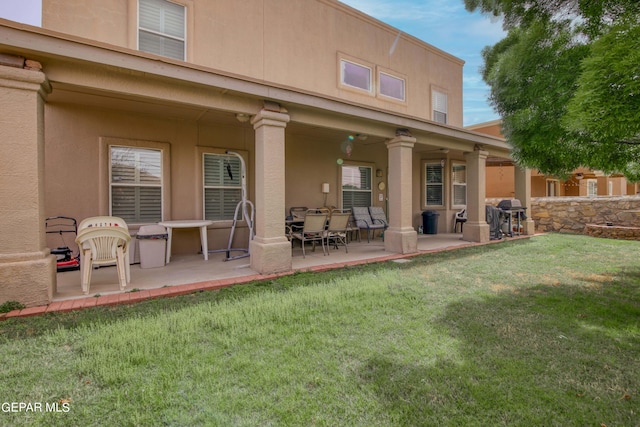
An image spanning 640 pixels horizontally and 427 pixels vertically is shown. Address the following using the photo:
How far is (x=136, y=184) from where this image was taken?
20.1ft

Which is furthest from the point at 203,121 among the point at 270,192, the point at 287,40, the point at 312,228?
the point at 312,228

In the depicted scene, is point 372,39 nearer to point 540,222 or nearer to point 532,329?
point 532,329

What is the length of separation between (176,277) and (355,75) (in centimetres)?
704

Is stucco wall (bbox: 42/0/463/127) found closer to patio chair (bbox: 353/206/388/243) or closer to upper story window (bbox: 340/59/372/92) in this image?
upper story window (bbox: 340/59/372/92)

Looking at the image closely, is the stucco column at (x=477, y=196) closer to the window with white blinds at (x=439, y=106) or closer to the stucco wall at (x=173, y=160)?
the window with white blinds at (x=439, y=106)

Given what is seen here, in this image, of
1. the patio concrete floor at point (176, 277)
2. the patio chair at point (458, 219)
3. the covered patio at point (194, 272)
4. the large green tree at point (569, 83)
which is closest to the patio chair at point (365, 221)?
the covered patio at point (194, 272)

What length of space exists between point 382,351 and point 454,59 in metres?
11.5

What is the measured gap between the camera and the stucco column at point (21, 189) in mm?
3377

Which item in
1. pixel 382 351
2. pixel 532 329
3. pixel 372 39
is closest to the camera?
pixel 382 351

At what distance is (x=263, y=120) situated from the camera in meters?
4.91

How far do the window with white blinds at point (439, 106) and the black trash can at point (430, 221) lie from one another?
10.5 ft

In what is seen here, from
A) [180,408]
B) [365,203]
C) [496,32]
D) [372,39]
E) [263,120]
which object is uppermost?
[372,39]

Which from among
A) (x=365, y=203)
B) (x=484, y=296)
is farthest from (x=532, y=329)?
(x=365, y=203)

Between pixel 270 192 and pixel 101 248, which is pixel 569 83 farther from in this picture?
pixel 101 248
